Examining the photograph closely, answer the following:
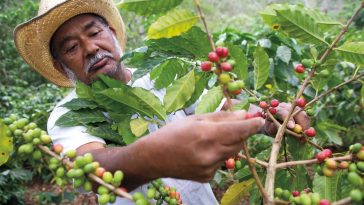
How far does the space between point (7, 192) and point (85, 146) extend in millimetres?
3681

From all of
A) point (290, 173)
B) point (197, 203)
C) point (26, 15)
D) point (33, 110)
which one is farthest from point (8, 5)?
point (290, 173)

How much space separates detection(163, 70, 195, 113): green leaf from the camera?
1076 millimetres

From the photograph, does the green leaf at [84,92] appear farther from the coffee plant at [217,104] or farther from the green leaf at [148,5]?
the green leaf at [148,5]

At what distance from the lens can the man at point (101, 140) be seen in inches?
28.6

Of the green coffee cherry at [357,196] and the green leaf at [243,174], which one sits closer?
the green coffee cherry at [357,196]

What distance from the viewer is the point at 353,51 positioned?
1.08m

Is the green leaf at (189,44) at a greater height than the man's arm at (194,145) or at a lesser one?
greater

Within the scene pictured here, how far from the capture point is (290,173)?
1.30m

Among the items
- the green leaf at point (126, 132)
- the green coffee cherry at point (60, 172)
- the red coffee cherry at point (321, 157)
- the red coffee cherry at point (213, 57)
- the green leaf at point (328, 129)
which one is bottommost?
the green leaf at point (328, 129)

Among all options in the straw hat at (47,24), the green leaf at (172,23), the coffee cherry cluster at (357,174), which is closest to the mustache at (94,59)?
the straw hat at (47,24)

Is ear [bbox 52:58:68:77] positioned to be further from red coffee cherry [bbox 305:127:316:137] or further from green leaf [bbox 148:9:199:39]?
red coffee cherry [bbox 305:127:316:137]

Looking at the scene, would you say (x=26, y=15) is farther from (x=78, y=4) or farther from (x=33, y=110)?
(x=78, y=4)

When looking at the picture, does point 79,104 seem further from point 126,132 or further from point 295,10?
point 295,10

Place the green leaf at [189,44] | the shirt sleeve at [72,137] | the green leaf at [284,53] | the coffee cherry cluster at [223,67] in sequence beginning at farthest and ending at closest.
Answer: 1. the green leaf at [284,53]
2. the shirt sleeve at [72,137]
3. the green leaf at [189,44]
4. the coffee cherry cluster at [223,67]
